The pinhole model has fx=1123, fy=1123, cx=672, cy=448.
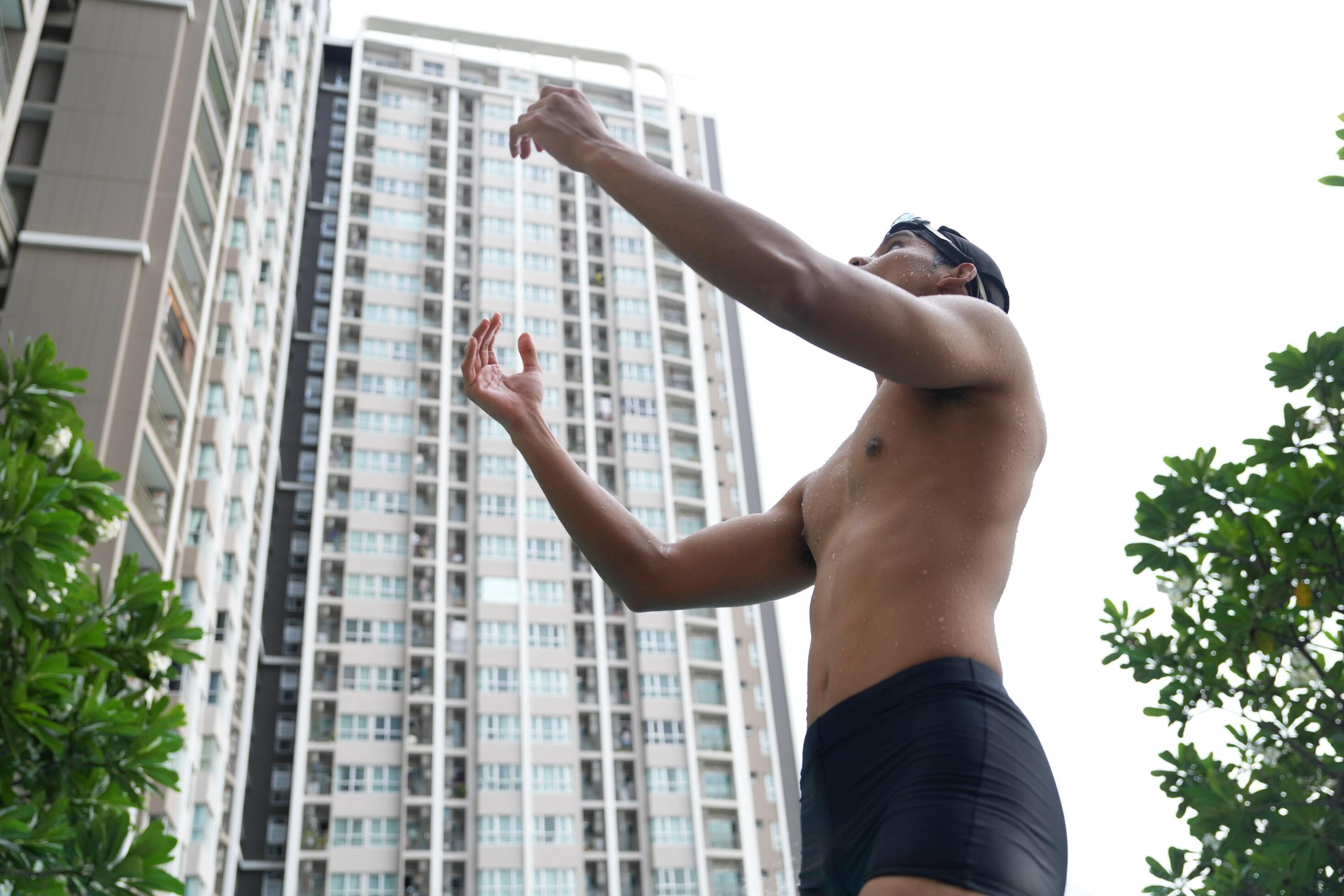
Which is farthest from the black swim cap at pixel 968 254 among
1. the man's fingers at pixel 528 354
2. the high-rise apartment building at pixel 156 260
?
the high-rise apartment building at pixel 156 260

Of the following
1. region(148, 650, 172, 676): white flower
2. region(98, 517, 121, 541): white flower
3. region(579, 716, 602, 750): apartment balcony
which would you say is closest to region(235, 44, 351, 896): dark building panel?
region(579, 716, 602, 750): apartment balcony

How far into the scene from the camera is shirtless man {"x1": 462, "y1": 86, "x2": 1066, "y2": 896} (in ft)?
4.54

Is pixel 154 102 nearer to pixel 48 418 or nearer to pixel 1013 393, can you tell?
pixel 48 418

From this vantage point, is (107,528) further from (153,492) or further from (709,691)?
(709,691)

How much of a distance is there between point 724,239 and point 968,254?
66cm

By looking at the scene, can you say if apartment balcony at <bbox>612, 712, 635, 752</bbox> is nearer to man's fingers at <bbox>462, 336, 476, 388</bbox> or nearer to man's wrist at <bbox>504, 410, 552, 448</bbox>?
man's fingers at <bbox>462, 336, 476, 388</bbox>

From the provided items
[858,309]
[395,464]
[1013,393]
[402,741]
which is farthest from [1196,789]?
[395,464]

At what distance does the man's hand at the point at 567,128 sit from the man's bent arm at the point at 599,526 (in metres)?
0.53

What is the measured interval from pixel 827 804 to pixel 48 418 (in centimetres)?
585

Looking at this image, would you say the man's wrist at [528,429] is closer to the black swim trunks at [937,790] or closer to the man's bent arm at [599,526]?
the man's bent arm at [599,526]

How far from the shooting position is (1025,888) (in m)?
1.33

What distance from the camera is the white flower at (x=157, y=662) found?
6047 mm

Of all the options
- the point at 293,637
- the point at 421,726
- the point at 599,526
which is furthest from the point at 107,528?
the point at 293,637

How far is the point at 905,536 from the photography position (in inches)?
63.9
